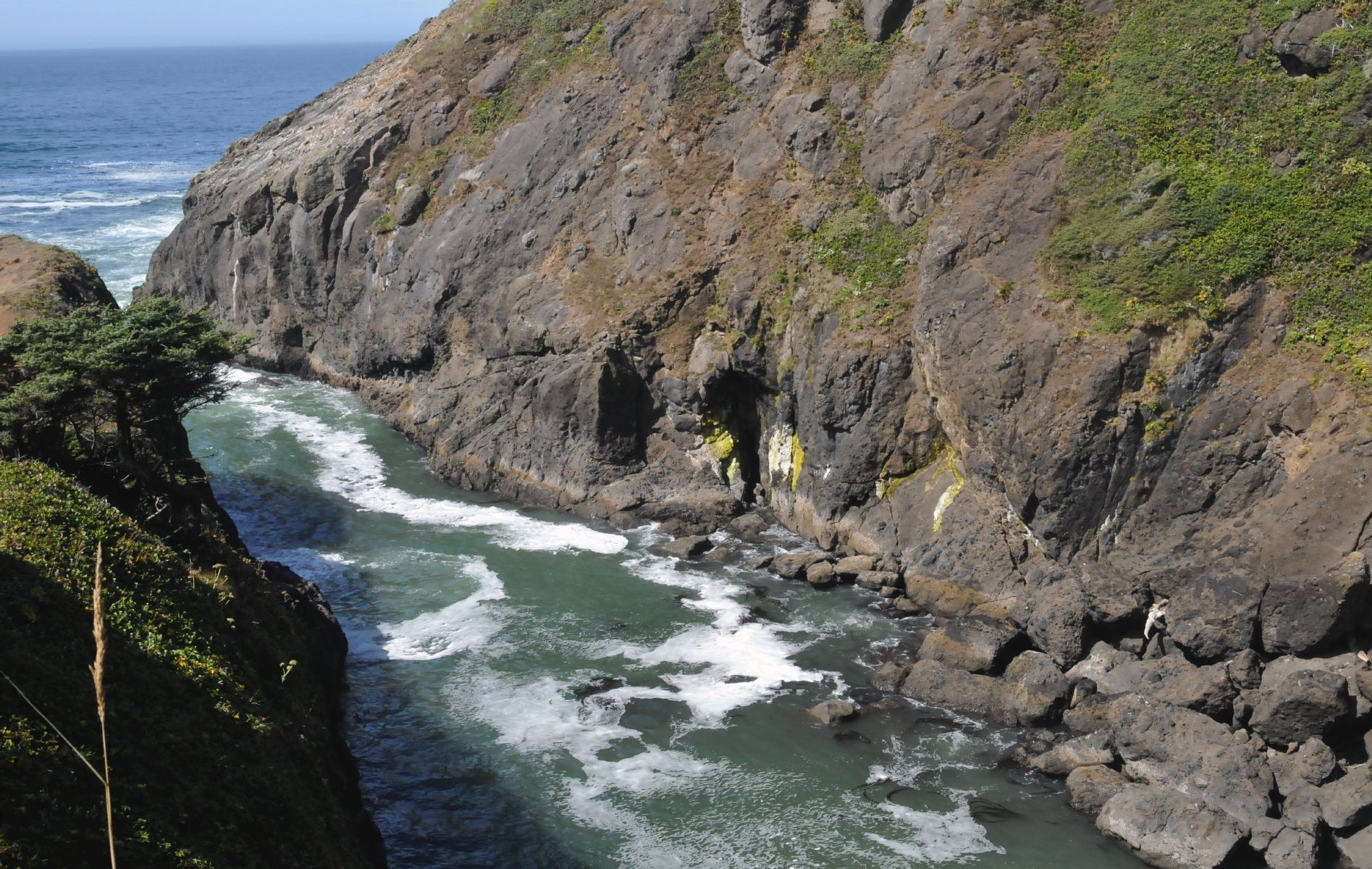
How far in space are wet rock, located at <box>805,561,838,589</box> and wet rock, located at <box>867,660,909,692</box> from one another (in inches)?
195

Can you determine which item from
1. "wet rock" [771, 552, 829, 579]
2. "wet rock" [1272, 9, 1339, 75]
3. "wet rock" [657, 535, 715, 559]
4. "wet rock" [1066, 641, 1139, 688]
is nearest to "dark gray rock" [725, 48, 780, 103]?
"wet rock" [1272, 9, 1339, 75]

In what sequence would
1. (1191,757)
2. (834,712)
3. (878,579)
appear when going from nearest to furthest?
1. (1191,757)
2. (834,712)
3. (878,579)

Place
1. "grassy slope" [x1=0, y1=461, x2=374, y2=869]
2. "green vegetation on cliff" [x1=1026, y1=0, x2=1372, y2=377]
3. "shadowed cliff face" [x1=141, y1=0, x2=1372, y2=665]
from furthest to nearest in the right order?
"green vegetation on cliff" [x1=1026, y1=0, x2=1372, y2=377] → "shadowed cliff face" [x1=141, y1=0, x2=1372, y2=665] → "grassy slope" [x1=0, y1=461, x2=374, y2=869]

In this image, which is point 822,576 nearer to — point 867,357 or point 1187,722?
point 867,357

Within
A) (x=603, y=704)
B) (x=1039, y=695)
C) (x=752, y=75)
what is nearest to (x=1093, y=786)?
(x=1039, y=695)

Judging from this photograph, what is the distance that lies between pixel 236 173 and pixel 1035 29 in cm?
4509

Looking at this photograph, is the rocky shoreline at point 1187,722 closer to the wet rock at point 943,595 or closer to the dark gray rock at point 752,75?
the wet rock at point 943,595

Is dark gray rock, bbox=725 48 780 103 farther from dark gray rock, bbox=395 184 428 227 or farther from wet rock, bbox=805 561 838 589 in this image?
wet rock, bbox=805 561 838 589

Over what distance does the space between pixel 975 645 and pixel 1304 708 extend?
7.22 metres

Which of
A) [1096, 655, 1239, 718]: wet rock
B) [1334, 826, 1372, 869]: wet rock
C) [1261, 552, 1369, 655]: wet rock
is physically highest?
[1261, 552, 1369, 655]: wet rock

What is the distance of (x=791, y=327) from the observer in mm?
36312

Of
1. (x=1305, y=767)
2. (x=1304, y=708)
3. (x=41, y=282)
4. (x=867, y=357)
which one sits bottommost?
(x=1305, y=767)

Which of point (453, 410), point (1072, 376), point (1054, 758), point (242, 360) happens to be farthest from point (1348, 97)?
point (242, 360)

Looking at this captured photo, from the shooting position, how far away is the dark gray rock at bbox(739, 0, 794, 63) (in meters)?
42.3
